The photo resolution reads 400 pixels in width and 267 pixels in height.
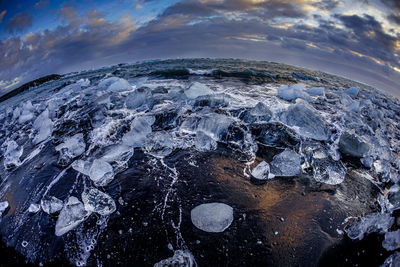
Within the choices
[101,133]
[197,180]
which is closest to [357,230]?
[197,180]

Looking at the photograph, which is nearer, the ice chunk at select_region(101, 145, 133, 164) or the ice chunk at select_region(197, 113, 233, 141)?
the ice chunk at select_region(101, 145, 133, 164)

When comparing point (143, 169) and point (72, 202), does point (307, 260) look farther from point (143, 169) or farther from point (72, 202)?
point (72, 202)

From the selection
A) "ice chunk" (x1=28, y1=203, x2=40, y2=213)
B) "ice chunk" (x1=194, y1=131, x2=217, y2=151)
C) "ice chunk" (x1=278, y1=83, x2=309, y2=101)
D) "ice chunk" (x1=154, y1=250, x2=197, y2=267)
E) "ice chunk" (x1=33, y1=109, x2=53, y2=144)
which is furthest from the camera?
"ice chunk" (x1=278, y1=83, x2=309, y2=101)

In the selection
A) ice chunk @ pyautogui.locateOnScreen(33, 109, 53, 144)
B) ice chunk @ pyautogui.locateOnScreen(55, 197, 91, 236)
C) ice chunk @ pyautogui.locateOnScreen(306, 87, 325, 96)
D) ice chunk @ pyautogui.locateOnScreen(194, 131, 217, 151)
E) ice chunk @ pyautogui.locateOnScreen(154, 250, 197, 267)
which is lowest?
ice chunk @ pyautogui.locateOnScreen(306, 87, 325, 96)

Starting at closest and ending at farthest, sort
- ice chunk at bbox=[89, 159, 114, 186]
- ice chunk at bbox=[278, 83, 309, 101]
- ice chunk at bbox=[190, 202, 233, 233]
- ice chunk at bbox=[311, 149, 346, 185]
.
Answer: ice chunk at bbox=[190, 202, 233, 233] < ice chunk at bbox=[89, 159, 114, 186] < ice chunk at bbox=[311, 149, 346, 185] < ice chunk at bbox=[278, 83, 309, 101]

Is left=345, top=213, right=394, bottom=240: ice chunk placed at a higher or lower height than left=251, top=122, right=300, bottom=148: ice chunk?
higher

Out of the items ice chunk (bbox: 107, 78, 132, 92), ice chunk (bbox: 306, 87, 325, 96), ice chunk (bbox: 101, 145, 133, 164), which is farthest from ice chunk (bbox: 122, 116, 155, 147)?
ice chunk (bbox: 306, 87, 325, 96)

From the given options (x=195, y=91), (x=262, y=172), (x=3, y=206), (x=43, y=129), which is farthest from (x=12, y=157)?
(x=262, y=172)

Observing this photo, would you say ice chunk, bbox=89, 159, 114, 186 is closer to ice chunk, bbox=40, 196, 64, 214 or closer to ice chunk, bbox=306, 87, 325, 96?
ice chunk, bbox=40, 196, 64, 214
